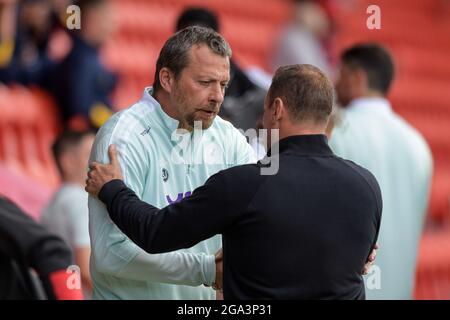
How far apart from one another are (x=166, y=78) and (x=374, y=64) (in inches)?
78.7

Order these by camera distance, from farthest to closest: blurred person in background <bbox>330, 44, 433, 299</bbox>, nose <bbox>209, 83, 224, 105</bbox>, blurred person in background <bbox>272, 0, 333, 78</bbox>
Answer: blurred person in background <bbox>272, 0, 333, 78</bbox> < blurred person in background <bbox>330, 44, 433, 299</bbox> < nose <bbox>209, 83, 224, 105</bbox>

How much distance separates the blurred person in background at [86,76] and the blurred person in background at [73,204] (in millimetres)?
991

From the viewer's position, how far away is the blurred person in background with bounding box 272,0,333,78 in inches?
331

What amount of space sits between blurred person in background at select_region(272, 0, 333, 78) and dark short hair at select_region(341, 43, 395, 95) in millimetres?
2825

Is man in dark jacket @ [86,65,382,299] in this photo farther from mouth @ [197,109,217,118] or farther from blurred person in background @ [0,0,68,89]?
blurred person in background @ [0,0,68,89]

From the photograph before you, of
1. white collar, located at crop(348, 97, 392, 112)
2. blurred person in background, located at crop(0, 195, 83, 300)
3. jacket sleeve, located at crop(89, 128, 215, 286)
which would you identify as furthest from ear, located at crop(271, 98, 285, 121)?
white collar, located at crop(348, 97, 392, 112)

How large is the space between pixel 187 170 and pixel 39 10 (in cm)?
399

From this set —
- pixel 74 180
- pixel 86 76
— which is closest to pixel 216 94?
pixel 74 180

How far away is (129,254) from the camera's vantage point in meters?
3.41

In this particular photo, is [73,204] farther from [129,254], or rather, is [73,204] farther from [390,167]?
[129,254]

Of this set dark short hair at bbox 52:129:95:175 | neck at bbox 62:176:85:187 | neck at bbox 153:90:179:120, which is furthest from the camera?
dark short hair at bbox 52:129:95:175

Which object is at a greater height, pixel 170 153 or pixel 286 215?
pixel 170 153
